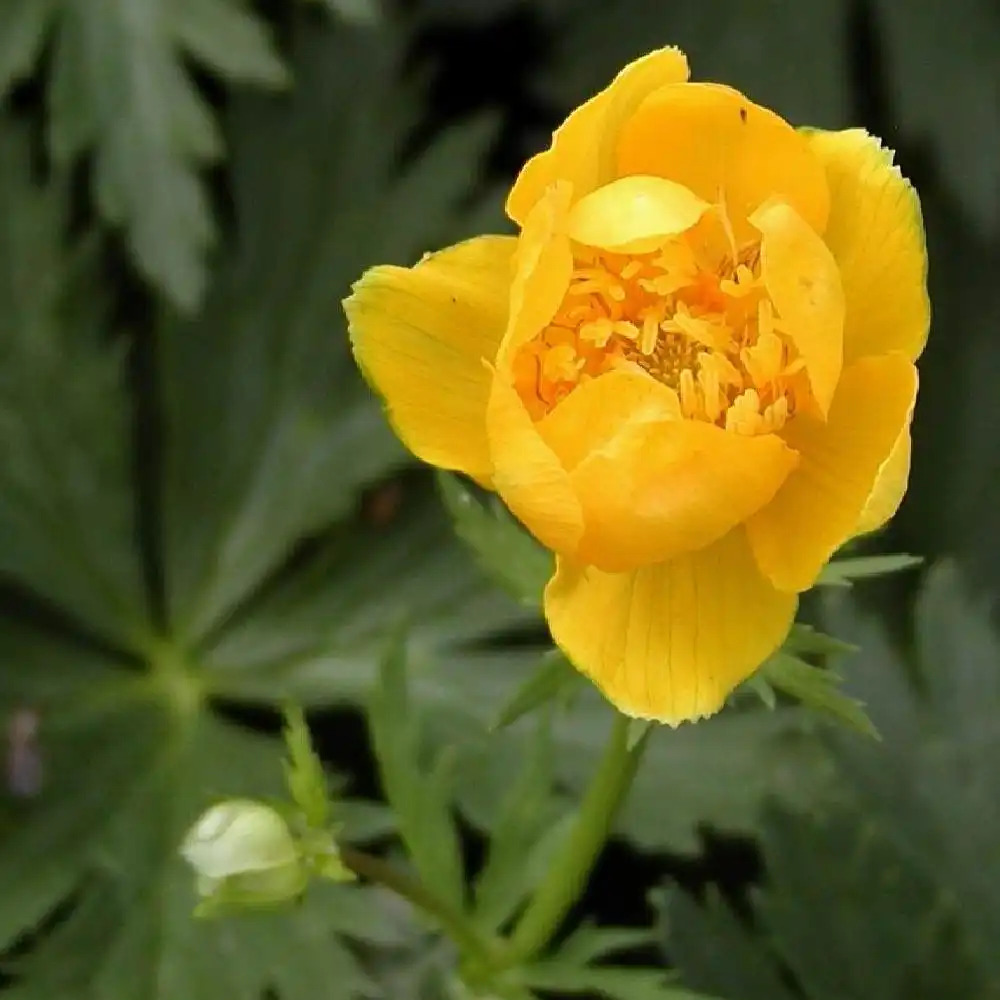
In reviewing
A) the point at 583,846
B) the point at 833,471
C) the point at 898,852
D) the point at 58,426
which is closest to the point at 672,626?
the point at 833,471

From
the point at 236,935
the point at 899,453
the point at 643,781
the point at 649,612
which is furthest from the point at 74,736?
the point at 899,453

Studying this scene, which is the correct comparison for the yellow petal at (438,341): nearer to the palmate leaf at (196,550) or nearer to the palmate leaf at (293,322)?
the palmate leaf at (196,550)

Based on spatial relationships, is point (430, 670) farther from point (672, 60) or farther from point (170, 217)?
point (672, 60)

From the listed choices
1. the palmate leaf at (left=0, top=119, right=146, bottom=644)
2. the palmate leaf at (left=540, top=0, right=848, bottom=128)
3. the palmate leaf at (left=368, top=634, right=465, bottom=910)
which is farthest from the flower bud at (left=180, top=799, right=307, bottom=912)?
the palmate leaf at (left=540, top=0, right=848, bottom=128)

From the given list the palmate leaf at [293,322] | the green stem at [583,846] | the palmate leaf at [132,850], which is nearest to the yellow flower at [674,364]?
the green stem at [583,846]

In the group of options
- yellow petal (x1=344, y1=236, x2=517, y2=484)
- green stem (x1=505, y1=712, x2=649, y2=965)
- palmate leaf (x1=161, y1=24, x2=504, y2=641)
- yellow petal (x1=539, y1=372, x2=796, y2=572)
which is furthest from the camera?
palmate leaf (x1=161, y1=24, x2=504, y2=641)

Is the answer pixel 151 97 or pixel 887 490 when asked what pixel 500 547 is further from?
pixel 151 97

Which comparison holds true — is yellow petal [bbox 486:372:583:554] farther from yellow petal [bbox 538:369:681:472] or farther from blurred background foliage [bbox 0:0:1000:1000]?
blurred background foliage [bbox 0:0:1000:1000]
